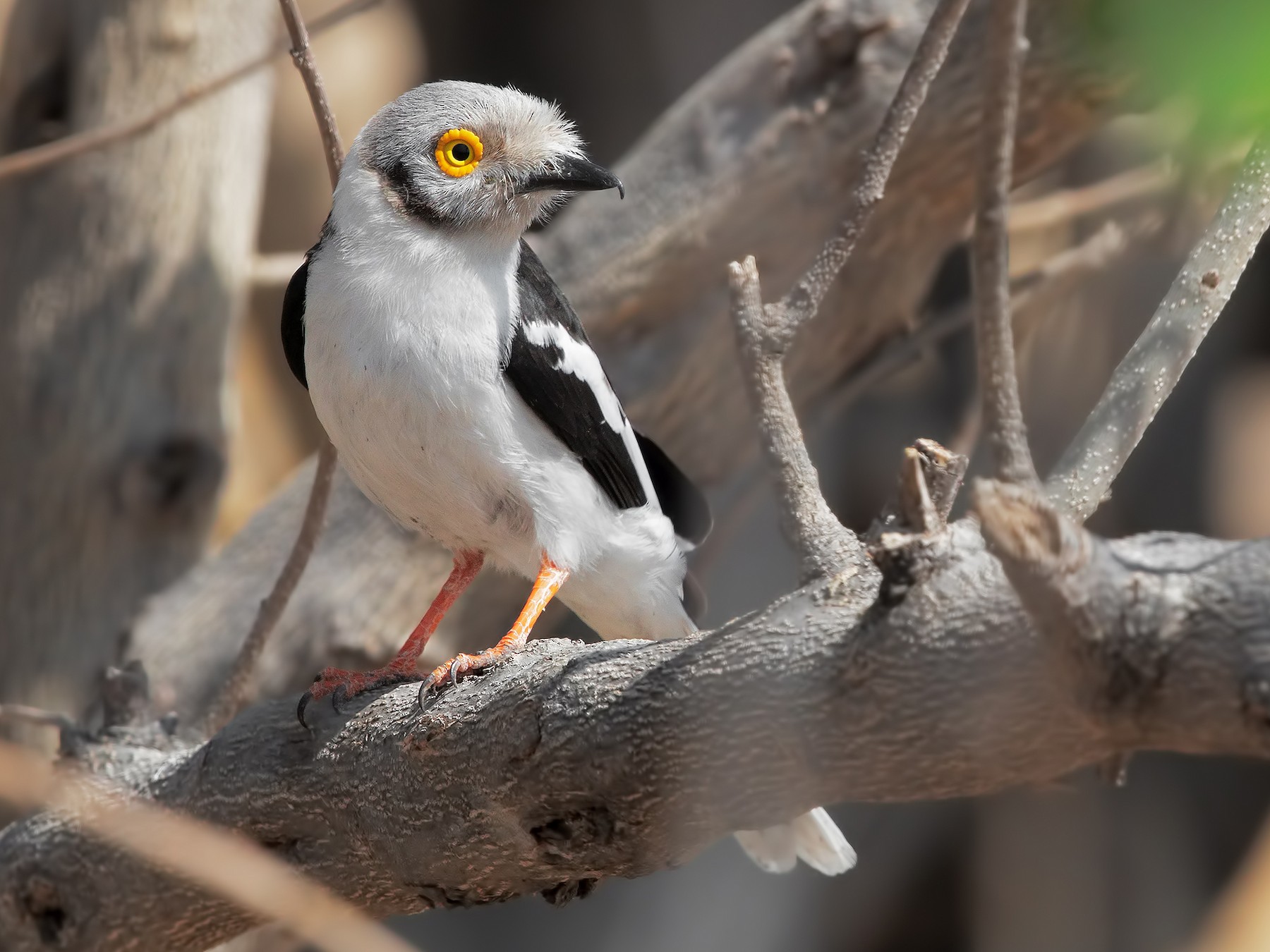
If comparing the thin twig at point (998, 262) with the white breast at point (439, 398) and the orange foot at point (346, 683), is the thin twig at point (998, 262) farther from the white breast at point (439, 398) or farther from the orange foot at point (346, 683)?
the orange foot at point (346, 683)

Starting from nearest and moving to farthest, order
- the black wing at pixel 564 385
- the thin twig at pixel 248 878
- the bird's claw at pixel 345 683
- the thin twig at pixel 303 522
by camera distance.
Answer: the thin twig at pixel 248 878, the bird's claw at pixel 345 683, the thin twig at pixel 303 522, the black wing at pixel 564 385

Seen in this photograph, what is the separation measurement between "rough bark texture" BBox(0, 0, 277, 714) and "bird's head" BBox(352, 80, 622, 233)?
186cm

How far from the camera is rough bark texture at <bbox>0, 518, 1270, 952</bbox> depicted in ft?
5.30

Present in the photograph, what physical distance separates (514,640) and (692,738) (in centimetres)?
120

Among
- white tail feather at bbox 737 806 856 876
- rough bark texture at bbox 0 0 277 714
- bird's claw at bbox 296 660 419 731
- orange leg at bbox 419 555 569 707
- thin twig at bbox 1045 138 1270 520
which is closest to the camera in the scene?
thin twig at bbox 1045 138 1270 520

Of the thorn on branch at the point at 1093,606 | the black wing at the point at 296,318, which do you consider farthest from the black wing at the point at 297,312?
the thorn on branch at the point at 1093,606

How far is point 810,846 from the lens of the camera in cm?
354

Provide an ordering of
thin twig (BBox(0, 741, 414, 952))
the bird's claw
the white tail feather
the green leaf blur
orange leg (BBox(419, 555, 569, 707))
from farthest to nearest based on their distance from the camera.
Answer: the white tail feather → the bird's claw → orange leg (BBox(419, 555, 569, 707)) → thin twig (BBox(0, 741, 414, 952)) → the green leaf blur

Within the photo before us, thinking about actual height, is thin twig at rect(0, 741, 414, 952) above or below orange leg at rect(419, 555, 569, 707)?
above

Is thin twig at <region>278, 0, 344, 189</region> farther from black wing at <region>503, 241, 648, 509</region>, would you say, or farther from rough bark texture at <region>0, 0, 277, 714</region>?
rough bark texture at <region>0, 0, 277, 714</region>

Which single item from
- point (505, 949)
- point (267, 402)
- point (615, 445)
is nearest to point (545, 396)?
point (615, 445)

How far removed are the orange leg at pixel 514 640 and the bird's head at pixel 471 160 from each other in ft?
3.01

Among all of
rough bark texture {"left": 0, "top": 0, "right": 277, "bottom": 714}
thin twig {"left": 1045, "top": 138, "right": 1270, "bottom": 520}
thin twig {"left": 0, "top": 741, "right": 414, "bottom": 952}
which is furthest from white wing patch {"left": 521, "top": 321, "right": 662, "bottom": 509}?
rough bark texture {"left": 0, "top": 0, "right": 277, "bottom": 714}

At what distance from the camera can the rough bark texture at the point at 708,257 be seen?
464 centimetres
